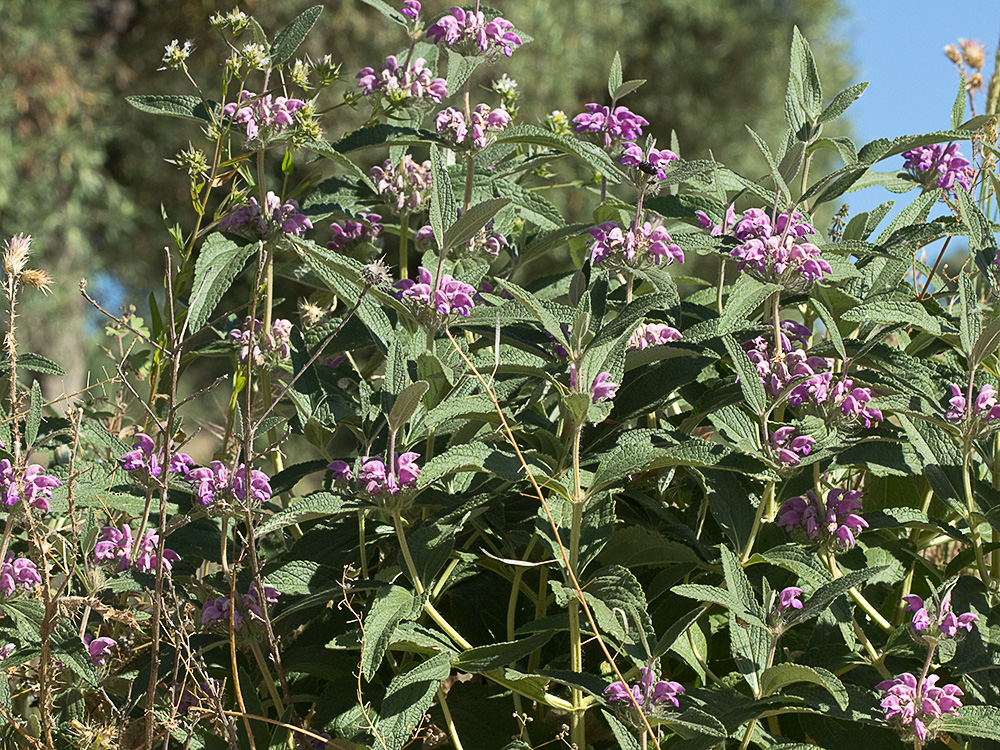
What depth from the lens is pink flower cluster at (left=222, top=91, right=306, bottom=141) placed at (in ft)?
3.47

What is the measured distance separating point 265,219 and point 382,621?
1.66 ft

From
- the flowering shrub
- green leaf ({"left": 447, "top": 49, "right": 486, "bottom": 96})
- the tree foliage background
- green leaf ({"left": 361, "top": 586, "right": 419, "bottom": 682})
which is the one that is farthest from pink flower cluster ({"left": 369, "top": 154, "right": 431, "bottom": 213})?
the tree foliage background

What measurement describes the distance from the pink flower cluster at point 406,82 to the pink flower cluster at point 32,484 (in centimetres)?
56

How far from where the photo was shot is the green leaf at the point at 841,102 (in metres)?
0.96

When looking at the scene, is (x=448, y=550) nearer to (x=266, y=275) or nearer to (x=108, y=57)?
(x=266, y=275)

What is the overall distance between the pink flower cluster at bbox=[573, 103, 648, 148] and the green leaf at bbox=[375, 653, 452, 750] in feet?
1.78

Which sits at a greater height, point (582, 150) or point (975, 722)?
point (582, 150)

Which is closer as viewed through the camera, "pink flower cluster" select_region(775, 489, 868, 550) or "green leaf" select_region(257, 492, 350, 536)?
"green leaf" select_region(257, 492, 350, 536)

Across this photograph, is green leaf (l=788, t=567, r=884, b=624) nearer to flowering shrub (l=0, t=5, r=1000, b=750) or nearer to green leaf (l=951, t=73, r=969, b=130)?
flowering shrub (l=0, t=5, r=1000, b=750)

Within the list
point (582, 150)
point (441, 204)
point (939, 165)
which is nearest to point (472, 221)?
point (441, 204)

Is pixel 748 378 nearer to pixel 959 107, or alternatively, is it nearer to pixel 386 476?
pixel 386 476

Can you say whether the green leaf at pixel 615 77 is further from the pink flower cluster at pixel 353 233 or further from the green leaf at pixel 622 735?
the green leaf at pixel 622 735

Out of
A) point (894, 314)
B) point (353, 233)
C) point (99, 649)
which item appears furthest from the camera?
point (353, 233)

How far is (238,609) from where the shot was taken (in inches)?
34.9
